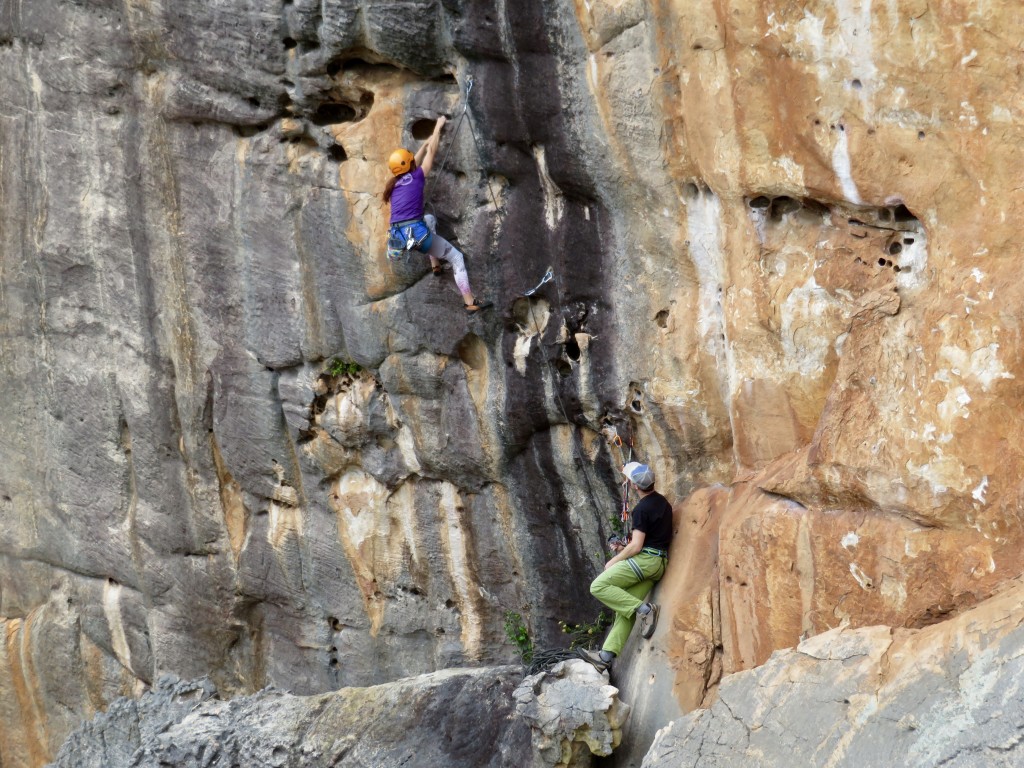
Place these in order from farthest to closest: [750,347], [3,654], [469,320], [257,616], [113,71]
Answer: [3,654], [257,616], [113,71], [469,320], [750,347]

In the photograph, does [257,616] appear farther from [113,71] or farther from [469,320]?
[113,71]

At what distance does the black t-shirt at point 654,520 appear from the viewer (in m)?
9.47

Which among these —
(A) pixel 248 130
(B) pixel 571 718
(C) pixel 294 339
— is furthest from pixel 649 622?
(A) pixel 248 130

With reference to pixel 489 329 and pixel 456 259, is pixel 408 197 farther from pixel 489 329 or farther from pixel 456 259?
pixel 489 329

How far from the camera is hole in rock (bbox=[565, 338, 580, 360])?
405 inches

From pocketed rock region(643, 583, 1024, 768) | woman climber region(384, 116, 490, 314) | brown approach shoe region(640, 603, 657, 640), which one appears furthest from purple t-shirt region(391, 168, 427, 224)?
pocketed rock region(643, 583, 1024, 768)

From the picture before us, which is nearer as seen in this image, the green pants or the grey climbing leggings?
the green pants

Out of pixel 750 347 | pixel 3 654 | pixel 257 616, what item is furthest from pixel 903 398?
pixel 3 654

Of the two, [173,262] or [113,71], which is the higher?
[113,71]

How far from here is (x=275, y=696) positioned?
10.4m

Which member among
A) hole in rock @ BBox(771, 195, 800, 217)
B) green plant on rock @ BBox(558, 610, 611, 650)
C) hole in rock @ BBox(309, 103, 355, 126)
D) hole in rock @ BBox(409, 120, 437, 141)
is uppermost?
hole in rock @ BBox(309, 103, 355, 126)

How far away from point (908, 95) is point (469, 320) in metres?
4.01

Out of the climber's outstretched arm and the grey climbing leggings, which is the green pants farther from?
the climber's outstretched arm

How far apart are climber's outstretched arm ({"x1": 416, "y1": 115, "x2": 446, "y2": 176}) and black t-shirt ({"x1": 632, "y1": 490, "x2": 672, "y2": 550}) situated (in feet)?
10.1
